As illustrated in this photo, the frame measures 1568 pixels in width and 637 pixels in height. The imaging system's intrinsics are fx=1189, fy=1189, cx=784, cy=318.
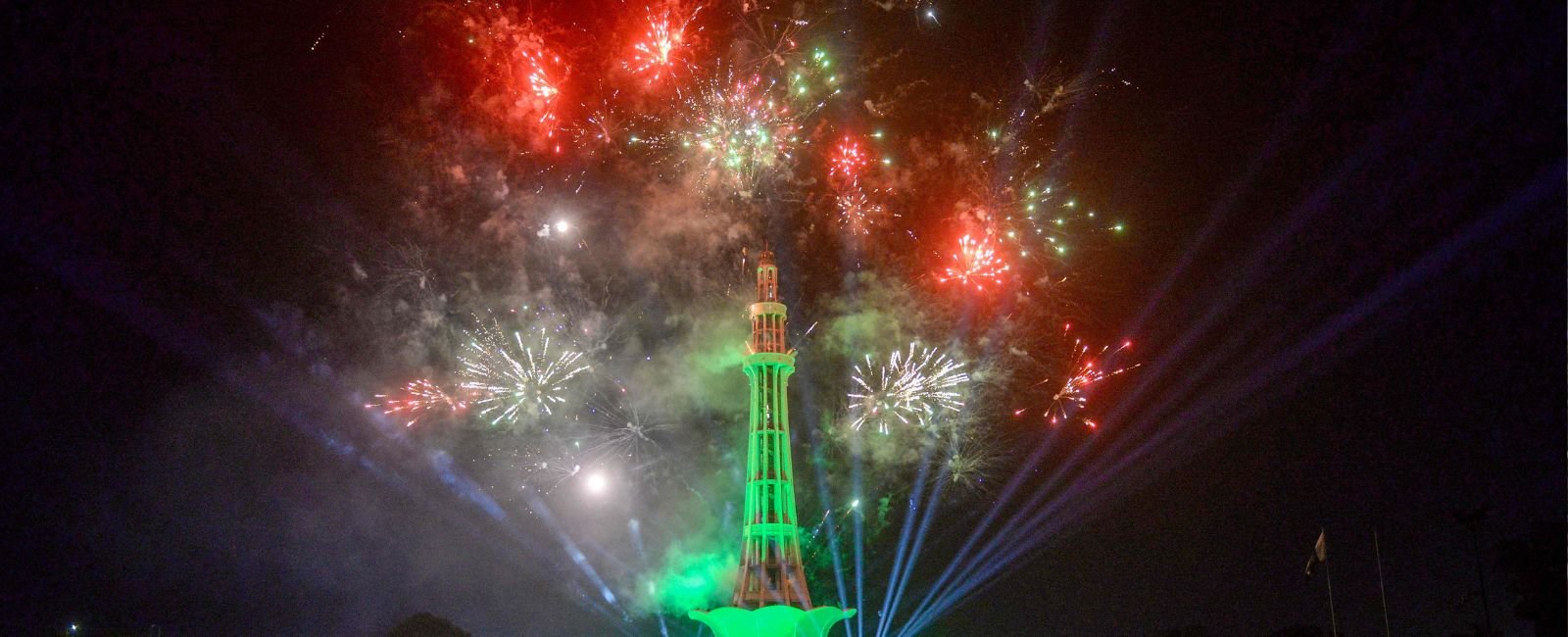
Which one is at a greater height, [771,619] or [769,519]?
[769,519]

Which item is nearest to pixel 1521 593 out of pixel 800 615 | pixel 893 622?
pixel 893 622

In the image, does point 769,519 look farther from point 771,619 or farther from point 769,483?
point 771,619

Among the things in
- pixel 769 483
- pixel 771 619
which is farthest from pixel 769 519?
pixel 771 619

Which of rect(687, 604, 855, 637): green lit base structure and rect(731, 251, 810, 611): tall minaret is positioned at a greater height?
rect(731, 251, 810, 611): tall minaret
